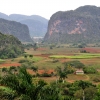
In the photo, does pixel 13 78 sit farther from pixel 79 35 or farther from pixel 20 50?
pixel 79 35

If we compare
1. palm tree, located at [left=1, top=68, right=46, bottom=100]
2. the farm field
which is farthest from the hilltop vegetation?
palm tree, located at [left=1, top=68, right=46, bottom=100]

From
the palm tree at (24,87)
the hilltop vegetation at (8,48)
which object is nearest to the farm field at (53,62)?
the hilltop vegetation at (8,48)

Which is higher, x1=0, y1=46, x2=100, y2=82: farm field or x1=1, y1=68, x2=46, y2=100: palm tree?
x1=1, y1=68, x2=46, y2=100: palm tree

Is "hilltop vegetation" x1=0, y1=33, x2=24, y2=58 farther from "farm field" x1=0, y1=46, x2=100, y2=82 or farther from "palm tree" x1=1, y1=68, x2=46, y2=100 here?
"palm tree" x1=1, y1=68, x2=46, y2=100

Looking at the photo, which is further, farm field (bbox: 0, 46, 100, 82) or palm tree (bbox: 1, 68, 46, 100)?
farm field (bbox: 0, 46, 100, 82)

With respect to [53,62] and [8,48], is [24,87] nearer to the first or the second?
[53,62]

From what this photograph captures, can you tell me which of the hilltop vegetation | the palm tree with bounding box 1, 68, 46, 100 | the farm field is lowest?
the farm field

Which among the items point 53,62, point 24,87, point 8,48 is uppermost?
point 24,87

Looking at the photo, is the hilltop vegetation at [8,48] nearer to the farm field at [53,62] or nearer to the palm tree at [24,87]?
the farm field at [53,62]

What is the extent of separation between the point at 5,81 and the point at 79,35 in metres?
173

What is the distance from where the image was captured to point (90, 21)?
194 metres

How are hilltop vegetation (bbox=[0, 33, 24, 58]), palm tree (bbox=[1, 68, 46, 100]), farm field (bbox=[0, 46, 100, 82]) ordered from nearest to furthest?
palm tree (bbox=[1, 68, 46, 100]), farm field (bbox=[0, 46, 100, 82]), hilltop vegetation (bbox=[0, 33, 24, 58])

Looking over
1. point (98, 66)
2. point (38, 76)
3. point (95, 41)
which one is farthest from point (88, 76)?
point (95, 41)

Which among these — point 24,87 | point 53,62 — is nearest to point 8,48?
point 53,62
